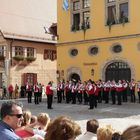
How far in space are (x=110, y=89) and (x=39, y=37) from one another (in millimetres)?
16203

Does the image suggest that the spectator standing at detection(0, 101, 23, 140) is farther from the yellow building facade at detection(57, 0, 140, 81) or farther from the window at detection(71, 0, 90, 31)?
the window at detection(71, 0, 90, 31)

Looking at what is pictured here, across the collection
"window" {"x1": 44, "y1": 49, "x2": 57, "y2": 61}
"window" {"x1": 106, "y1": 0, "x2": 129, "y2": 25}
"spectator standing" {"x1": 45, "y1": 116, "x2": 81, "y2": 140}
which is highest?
"window" {"x1": 106, "y1": 0, "x2": 129, "y2": 25}

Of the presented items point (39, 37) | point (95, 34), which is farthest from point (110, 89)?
point (39, 37)

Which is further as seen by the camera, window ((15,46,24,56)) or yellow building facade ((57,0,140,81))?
window ((15,46,24,56))

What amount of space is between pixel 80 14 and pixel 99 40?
3.22 m

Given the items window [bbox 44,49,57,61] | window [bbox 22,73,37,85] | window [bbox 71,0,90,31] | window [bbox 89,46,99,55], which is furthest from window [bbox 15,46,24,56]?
window [bbox 89,46,99,55]

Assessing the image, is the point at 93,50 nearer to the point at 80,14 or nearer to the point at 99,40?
the point at 99,40

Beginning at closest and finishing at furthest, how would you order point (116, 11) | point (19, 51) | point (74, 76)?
point (116, 11)
point (74, 76)
point (19, 51)

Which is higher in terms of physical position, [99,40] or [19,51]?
[19,51]

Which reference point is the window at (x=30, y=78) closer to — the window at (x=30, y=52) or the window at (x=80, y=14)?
the window at (x=30, y=52)

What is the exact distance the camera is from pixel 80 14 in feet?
103

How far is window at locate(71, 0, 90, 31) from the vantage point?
31.0 m

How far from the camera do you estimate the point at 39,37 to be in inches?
1587

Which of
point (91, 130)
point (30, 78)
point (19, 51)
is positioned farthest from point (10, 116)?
point (30, 78)
